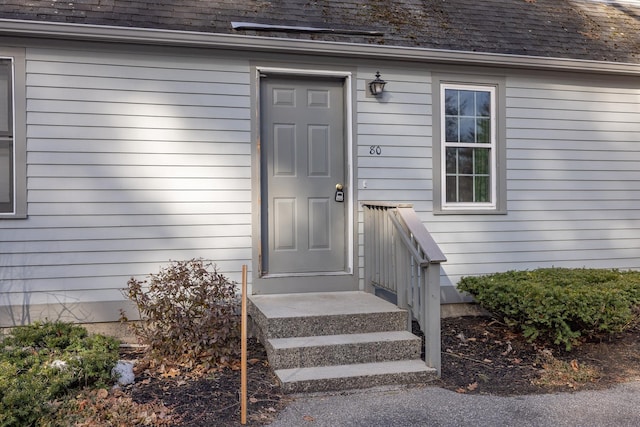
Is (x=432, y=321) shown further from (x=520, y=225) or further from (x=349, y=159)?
(x=520, y=225)

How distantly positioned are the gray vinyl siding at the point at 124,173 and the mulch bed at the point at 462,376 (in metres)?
1.22

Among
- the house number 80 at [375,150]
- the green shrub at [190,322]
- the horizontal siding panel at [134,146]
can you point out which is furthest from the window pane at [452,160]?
the green shrub at [190,322]

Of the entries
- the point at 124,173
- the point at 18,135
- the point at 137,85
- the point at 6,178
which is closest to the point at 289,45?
the point at 137,85

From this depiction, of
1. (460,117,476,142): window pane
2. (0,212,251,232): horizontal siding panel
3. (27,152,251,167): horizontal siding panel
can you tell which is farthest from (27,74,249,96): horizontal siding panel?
(460,117,476,142): window pane

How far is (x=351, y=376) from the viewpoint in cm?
417

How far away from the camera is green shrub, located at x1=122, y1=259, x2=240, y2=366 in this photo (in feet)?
14.9

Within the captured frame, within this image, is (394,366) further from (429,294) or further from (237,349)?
(237,349)

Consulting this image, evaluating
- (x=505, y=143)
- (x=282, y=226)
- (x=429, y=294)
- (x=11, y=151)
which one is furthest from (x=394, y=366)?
(x=11, y=151)

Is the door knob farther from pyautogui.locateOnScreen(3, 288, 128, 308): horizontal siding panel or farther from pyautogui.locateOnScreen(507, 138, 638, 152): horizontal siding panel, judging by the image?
pyautogui.locateOnScreen(3, 288, 128, 308): horizontal siding panel

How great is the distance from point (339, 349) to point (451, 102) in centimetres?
324

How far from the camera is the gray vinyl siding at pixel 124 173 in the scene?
16.9 feet

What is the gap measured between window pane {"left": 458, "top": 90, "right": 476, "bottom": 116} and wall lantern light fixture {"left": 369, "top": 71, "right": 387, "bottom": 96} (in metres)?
1.00

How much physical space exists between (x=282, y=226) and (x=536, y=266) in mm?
3001

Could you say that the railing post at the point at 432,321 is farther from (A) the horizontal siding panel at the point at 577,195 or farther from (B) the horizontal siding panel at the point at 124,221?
(A) the horizontal siding panel at the point at 577,195
